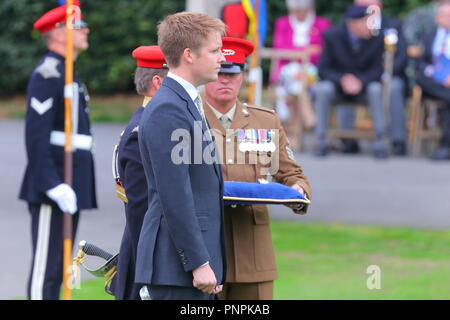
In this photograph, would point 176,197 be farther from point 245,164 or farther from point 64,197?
point 64,197

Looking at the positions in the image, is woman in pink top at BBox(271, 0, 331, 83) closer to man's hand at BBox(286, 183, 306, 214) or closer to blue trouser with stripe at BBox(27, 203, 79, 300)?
blue trouser with stripe at BBox(27, 203, 79, 300)

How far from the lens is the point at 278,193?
195 inches

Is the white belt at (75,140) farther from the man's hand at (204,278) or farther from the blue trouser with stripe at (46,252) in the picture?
the man's hand at (204,278)

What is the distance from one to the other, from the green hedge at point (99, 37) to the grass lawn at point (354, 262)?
31.8 ft

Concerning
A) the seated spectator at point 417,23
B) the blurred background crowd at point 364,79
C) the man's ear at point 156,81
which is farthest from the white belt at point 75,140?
the seated spectator at point 417,23

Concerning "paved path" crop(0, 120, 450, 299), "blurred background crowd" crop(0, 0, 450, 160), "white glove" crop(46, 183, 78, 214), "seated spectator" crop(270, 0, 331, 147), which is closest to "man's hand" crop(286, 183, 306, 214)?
"white glove" crop(46, 183, 78, 214)

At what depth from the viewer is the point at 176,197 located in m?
4.20

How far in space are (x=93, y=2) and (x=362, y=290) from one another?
1284 cm

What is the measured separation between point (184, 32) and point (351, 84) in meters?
8.78

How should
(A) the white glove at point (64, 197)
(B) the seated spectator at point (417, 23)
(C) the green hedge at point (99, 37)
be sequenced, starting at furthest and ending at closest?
(C) the green hedge at point (99, 37) < (B) the seated spectator at point (417, 23) < (A) the white glove at point (64, 197)

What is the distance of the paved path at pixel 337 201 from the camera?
936cm

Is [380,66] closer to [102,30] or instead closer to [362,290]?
[362,290]
